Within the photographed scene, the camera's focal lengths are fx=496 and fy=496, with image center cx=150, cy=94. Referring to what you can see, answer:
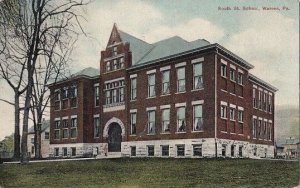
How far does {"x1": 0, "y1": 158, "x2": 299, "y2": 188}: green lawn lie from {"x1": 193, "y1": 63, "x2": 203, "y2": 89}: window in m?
1.09

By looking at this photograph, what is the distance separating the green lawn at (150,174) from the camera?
19.0 ft

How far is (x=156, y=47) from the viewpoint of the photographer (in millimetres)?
6551

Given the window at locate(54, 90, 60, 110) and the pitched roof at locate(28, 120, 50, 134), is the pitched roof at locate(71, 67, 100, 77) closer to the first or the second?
the window at locate(54, 90, 60, 110)

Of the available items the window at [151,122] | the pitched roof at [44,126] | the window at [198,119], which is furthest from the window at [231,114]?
the pitched roof at [44,126]

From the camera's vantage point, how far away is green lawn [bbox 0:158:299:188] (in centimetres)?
579

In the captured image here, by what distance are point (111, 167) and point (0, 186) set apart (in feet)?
4.46

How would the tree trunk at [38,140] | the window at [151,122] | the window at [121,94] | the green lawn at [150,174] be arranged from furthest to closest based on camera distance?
the window at [151,122]
the window at [121,94]
the tree trunk at [38,140]
the green lawn at [150,174]

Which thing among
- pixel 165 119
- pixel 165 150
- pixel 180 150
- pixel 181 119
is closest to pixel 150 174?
pixel 165 150

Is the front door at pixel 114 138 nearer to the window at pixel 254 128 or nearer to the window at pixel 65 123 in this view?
the window at pixel 65 123

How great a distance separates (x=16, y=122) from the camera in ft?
20.9

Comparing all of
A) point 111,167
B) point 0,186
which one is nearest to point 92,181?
point 111,167

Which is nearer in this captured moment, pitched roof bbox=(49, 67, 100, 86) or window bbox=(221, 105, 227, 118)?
pitched roof bbox=(49, 67, 100, 86)

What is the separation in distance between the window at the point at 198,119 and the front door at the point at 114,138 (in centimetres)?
110

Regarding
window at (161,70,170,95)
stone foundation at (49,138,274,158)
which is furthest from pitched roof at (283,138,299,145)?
window at (161,70,170,95)
